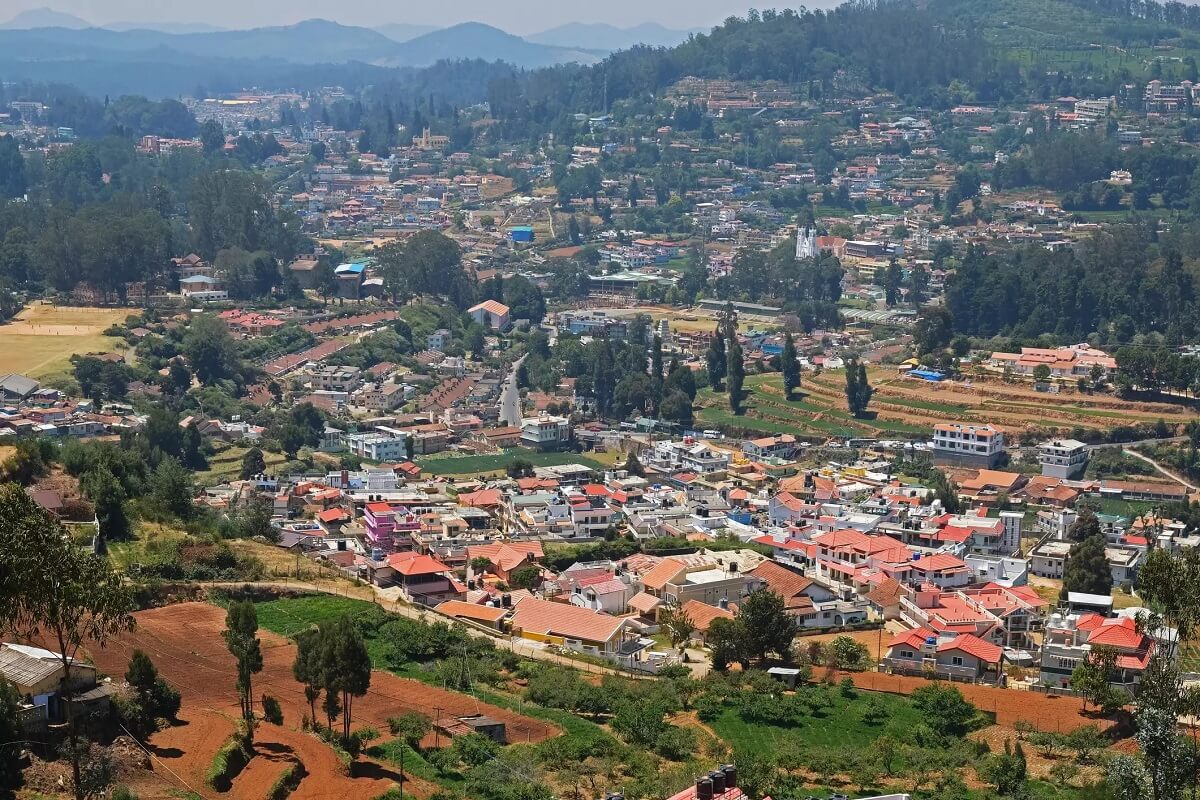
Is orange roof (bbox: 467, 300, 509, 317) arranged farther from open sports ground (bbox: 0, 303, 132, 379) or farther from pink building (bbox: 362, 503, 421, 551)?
pink building (bbox: 362, 503, 421, 551)

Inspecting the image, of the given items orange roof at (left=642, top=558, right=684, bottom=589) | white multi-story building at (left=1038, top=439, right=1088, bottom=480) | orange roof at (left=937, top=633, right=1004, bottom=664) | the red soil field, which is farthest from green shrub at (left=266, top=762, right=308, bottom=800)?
white multi-story building at (left=1038, top=439, right=1088, bottom=480)

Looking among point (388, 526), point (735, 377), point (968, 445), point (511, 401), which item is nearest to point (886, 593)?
point (388, 526)

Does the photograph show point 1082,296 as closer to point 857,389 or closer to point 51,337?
point 857,389

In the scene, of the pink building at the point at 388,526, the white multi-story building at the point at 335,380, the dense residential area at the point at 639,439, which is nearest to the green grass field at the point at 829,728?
the dense residential area at the point at 639,439

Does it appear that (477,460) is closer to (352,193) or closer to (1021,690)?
(1021,690)

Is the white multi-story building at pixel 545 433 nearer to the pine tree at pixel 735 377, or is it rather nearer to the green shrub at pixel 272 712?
the pine tree at pixel 735 377

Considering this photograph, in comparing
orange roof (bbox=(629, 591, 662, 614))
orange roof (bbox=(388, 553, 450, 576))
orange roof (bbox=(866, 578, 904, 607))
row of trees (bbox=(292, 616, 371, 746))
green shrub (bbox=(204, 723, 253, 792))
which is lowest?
orange roof (bbox=(866, 578, 904, 607))

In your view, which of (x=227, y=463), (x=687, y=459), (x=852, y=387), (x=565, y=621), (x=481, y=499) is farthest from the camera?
(x=852, y=387)
